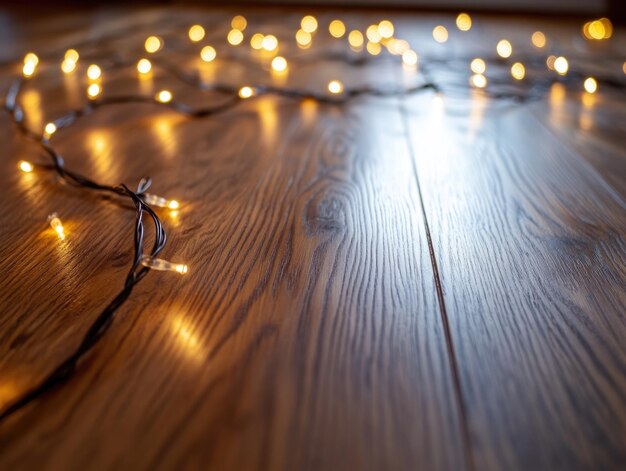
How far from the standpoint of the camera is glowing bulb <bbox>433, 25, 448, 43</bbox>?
203cm

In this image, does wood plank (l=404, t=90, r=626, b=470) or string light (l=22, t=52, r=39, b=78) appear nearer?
wood plank (l=404, t=90, r=626, b=470)

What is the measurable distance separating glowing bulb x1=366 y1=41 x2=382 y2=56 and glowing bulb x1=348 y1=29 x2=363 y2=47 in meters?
0.04

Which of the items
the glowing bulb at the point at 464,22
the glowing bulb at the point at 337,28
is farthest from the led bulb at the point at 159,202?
the glowing bulb at the point at 464,22

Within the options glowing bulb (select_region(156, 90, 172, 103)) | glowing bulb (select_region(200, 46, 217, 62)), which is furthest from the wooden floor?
glowing bulb (select_region(200, 46, 217, 62))

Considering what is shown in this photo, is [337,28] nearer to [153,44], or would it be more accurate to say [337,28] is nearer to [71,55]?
[153,44]

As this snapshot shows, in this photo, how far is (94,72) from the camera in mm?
1385

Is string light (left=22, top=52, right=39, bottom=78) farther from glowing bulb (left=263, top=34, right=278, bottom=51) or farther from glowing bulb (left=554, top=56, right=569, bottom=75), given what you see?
glowing bulb (left=554, top=56, right=569, bottom=75)

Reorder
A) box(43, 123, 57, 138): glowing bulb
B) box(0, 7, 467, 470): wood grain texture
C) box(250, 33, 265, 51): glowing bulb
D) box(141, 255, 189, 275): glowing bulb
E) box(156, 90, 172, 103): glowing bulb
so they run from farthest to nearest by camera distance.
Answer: box(250, 33, 265, 51): glowing bulb, box(156, 90, 172, 103): glowing bulb, box(43, 123, 57, 138): glowing bulb, box(141, 255, 189, 275): glowing bulb, box(0, 7, 467, 470): wood grain texture

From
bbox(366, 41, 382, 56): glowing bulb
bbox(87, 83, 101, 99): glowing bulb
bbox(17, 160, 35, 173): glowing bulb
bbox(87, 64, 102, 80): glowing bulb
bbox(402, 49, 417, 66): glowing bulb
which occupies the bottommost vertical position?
bbox(17, 160, 35, 173): glowing bulb

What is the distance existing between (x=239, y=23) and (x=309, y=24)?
32 cm

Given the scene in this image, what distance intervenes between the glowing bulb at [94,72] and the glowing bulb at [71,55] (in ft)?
0.39

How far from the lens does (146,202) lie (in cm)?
69

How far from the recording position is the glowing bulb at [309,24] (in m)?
2.25

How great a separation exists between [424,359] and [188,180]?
0.49 m
